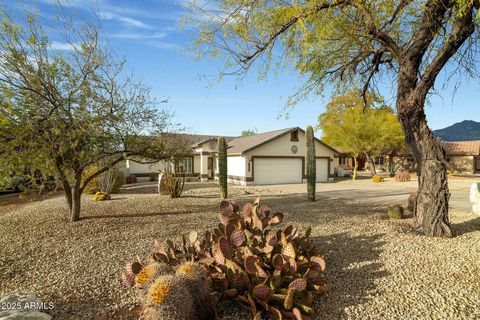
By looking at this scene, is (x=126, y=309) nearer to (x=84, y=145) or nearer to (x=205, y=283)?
(x=205, y=283)

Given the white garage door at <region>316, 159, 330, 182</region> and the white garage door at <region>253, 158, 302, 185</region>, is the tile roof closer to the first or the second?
the white garage door at <region>316, 159, 330, 182</region>

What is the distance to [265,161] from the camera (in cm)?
2345

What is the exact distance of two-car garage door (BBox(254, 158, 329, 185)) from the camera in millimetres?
23172

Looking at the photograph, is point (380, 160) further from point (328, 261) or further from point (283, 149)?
point (328, 261)

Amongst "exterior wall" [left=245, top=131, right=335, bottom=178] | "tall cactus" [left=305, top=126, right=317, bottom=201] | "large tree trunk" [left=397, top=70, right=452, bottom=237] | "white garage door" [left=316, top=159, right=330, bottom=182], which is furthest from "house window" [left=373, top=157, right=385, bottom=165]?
"large tree trunk" [left=397, top=70, right=452, bottom=237]

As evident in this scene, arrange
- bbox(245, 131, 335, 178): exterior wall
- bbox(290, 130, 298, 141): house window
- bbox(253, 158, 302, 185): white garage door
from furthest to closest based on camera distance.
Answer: bbox(290, 130, 298, 141): house window, bbox(253, 158, 302, 185): white garage door, bbox(245, 131, 335, 178): exterior wall

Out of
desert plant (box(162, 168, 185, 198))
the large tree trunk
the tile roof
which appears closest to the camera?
the large tree trunk

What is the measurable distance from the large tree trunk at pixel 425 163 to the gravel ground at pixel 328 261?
1.56 ft

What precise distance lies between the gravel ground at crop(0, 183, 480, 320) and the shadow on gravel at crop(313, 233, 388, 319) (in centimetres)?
2

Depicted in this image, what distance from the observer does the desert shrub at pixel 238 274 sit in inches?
124

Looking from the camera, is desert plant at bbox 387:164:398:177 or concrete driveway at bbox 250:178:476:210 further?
desert plant at bbox 387:164:398:177

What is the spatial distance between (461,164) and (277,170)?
28.4m

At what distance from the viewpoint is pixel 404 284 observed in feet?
13.9

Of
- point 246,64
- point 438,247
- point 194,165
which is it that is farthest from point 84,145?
point 194,165
